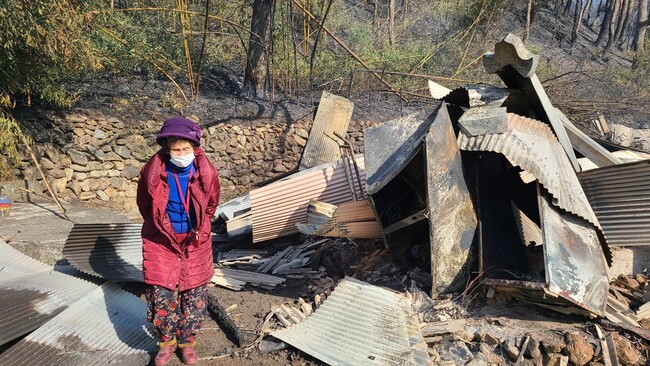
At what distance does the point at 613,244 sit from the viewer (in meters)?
4.15

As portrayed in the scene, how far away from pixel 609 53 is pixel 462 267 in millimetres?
23605

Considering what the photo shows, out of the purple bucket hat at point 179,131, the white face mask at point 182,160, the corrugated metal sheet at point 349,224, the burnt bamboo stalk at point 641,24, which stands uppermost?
the burnt bamboo stalk at point 641,24

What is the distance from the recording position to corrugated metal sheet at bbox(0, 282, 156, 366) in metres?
3.28

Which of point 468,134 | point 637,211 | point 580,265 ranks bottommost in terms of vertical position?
point 580,265

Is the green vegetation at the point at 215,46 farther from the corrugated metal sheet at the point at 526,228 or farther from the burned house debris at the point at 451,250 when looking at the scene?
the corrugated metal sheet at the point at 526,228

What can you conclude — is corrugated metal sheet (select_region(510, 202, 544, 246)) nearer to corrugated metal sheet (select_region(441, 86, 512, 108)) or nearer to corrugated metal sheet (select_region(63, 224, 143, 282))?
corrugated metal sheet (select_region(441, 86, 512, 108))

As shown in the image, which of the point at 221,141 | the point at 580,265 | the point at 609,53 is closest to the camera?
the point at 580,265

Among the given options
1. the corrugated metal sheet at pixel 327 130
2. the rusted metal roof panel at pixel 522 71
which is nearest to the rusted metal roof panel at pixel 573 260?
the rusted metal roof panel at pixel 522 71

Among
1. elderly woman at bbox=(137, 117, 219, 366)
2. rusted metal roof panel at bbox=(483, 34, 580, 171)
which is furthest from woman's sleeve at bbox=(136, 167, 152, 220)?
rusted metal roof panel at bbox=(483, 34, 580, 171)

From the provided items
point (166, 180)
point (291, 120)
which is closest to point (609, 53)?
point (291, 120)

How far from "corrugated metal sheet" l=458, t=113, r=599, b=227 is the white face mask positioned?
7.34 feet

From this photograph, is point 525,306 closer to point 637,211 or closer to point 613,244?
point 613,244

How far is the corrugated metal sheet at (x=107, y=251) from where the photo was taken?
14.4ft

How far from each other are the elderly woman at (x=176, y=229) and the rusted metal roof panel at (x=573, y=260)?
2.48 m
